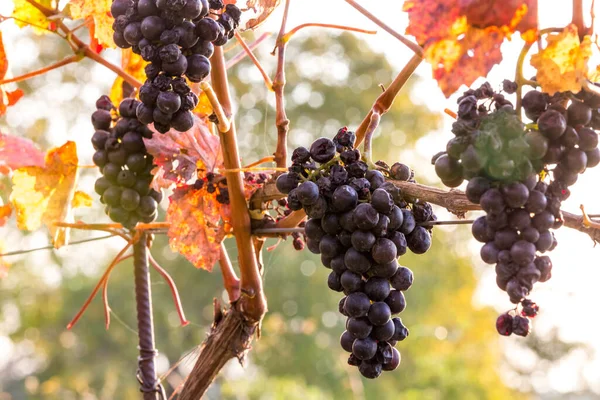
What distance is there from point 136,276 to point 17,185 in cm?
19

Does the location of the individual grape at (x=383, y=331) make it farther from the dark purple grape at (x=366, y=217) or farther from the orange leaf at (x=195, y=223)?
the orange leaf at (x=195, y=223)

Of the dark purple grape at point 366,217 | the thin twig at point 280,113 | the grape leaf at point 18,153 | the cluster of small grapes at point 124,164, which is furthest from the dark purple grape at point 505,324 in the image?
the grape leaf at point 18,153

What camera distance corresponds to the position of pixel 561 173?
0.37 meters

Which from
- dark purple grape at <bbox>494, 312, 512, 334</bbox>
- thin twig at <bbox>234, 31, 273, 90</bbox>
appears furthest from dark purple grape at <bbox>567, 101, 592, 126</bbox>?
thin twig at <bbox>234, 31, 273, 90</bbox>

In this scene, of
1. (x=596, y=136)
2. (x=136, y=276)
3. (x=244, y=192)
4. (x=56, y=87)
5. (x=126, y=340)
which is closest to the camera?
(x=596, y=136)

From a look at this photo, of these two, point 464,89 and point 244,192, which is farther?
point 244,192

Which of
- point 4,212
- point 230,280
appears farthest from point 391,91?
point 4,212

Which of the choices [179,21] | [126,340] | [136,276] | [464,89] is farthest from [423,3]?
[126,340]

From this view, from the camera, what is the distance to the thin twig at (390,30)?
0.49 metres

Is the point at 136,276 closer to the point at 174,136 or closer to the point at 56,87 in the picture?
the point at 174,136

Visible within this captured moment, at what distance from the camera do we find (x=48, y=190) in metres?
0.77

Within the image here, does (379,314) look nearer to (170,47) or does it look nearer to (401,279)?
(401,279)

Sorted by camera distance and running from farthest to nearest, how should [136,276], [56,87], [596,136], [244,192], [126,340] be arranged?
[56,87] < [126,340] < [136,276] < [244,192] < [596,136]

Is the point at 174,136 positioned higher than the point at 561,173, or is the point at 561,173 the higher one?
the point at 174,136
